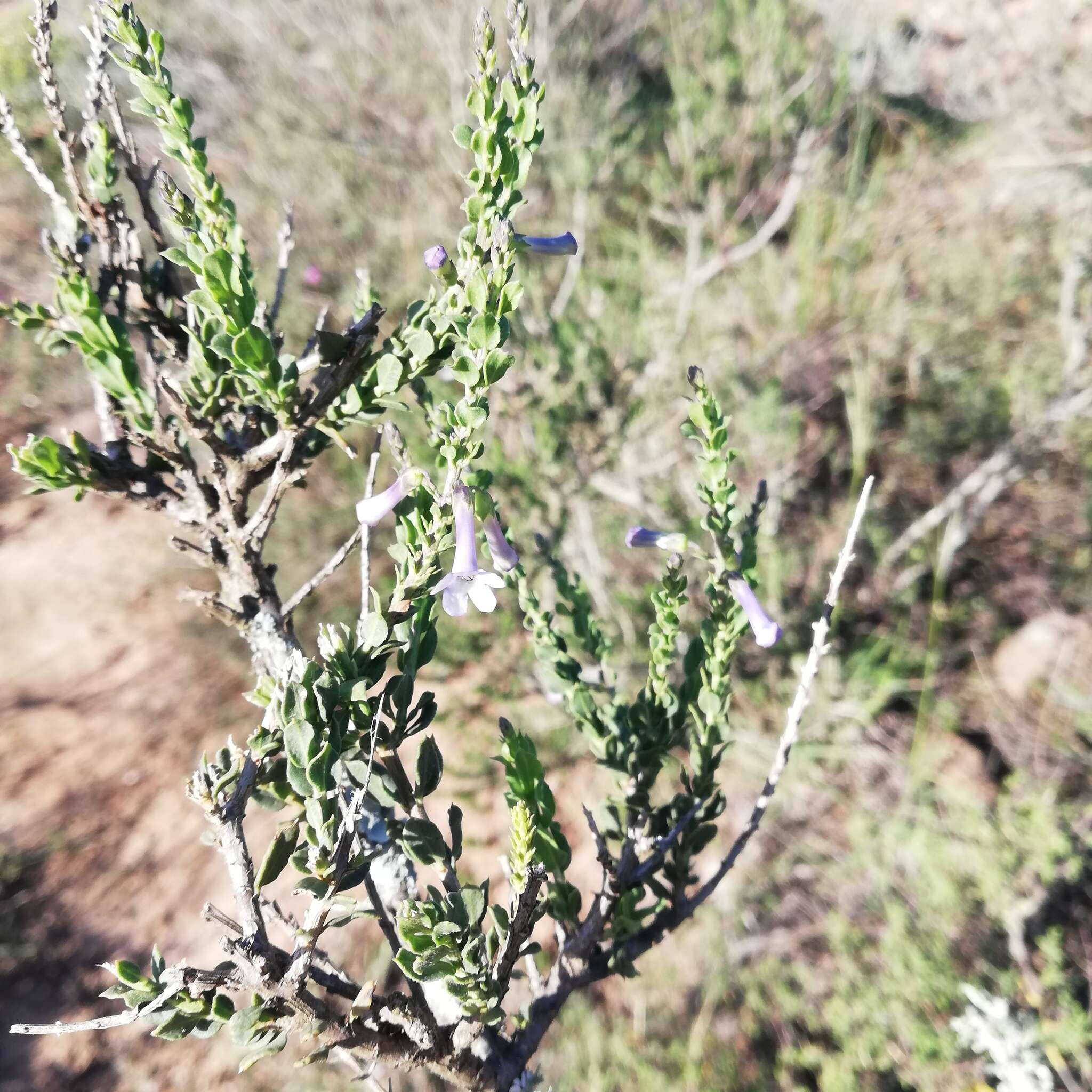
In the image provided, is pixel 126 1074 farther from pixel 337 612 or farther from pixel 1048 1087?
pixel 1048 1087

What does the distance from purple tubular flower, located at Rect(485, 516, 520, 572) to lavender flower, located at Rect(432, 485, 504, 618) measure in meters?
0.02

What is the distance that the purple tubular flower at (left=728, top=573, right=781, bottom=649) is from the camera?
3.57 feet

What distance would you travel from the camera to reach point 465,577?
1.00m

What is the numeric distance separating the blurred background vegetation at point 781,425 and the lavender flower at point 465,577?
4.93 ft

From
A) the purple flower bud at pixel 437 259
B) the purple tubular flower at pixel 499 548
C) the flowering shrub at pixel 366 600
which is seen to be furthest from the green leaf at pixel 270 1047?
the purple flower bud at pixel 437 259

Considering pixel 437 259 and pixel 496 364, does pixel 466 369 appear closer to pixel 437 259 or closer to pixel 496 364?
pixel 496 364

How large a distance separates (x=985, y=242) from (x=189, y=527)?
20.0 ft

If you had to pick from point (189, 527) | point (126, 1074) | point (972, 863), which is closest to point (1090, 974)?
point (972, 863)

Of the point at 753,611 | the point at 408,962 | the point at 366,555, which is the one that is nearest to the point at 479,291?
the point at 366,555

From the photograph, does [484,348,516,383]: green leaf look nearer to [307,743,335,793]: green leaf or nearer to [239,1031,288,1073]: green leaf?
[307,743,335,793]: green leaf

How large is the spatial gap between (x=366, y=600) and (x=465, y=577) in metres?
0.15

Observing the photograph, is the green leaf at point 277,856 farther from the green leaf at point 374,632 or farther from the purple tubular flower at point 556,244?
the purple tubular flower at point 556,244

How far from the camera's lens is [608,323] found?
4723 millimetres

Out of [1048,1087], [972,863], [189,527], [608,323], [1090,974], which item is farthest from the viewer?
[608,323]
